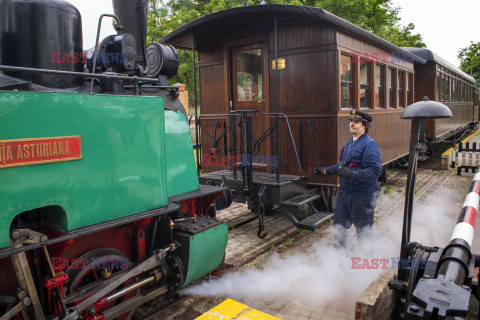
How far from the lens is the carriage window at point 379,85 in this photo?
812 cm

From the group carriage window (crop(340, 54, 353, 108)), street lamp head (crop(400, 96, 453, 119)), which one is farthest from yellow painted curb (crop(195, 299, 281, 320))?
carriage window (crop(340, 54, 353, 108))

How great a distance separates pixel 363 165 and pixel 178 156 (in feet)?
6.89

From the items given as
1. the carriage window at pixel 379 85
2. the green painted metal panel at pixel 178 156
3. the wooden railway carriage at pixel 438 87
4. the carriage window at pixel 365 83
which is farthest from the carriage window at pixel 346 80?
the wooden railway carriage at pixel 438 87

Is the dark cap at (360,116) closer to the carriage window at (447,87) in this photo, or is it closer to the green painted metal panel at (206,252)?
the green painted metal panel at (206,252)

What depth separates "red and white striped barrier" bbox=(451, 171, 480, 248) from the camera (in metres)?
1.85

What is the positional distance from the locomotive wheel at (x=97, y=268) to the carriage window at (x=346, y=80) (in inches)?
177

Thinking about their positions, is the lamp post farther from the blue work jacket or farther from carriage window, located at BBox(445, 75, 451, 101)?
carriage window, located at BBox(445, 75, 451, 101)

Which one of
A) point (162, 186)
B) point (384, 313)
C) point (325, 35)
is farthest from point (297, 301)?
point (325, 35)

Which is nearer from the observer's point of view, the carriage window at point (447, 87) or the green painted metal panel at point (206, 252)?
the green painted metal panel at point (206, 252)

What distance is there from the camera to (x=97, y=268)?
3012 mm

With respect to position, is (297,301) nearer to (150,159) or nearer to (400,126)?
Answer: (150,159)

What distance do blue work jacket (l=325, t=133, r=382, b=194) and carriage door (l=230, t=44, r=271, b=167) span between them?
7.60 ft

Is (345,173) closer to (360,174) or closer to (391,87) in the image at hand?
(360,174)

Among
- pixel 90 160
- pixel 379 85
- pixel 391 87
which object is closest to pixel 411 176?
pixel 90 160
